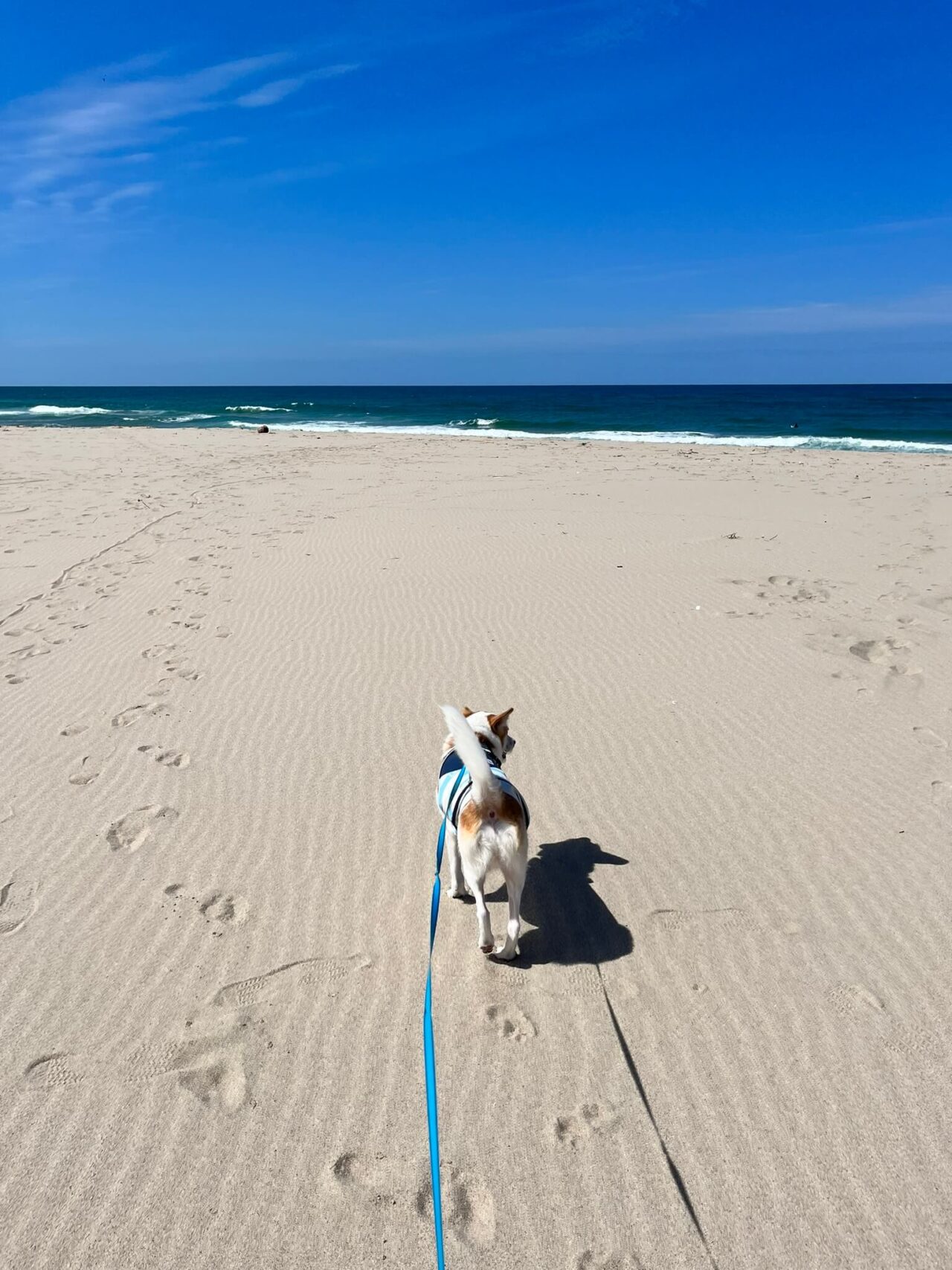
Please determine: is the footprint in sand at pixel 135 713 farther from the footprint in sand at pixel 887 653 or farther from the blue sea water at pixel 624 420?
the blue sea water at pixel 624 420

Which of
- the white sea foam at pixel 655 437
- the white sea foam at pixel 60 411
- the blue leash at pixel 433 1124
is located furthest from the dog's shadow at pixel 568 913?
the white sea foam at pixel 60 411

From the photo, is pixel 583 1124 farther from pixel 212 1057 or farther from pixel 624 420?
pixel 624 420

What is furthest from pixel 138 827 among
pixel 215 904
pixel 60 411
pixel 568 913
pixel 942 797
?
pixel 60 411

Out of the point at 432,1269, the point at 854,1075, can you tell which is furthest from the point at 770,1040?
the point at 432,1269

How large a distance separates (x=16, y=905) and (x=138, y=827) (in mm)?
701

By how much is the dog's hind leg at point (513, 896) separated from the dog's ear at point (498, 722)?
3.00 feet

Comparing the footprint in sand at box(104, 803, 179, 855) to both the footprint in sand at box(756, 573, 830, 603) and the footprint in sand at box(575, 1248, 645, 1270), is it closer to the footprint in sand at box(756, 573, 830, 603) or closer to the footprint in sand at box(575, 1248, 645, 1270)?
the footprint in sand at box(575, 1248, 645, 1270)

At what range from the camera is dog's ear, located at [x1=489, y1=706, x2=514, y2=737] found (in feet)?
12.2

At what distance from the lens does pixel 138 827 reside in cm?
401

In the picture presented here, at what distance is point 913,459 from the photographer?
20766 mm

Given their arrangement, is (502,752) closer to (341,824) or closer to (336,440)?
(341,824)

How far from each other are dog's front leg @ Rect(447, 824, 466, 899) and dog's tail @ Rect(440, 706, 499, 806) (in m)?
0.48

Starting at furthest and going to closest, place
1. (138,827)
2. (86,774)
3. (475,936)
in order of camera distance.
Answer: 1. (86,774)
2. (138,827)
3. (475,936)

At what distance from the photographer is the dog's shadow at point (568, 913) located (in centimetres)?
320
